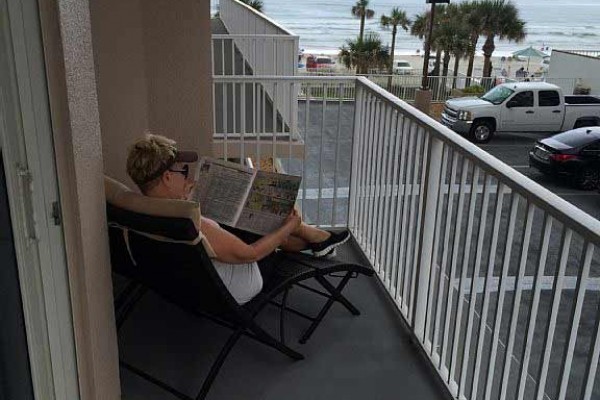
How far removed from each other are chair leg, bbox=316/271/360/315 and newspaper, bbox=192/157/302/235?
1.04 feet

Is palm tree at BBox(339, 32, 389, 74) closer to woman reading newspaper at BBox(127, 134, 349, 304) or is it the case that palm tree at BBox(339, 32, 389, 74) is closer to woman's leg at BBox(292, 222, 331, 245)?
woman's leg at BBox(292, 222, 331, 245)

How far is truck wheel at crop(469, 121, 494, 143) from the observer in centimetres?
1880

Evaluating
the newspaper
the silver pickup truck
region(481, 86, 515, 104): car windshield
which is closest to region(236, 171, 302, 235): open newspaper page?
the newspaper

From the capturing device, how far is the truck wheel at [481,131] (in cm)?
1880

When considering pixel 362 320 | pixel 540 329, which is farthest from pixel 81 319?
pixel 540 329

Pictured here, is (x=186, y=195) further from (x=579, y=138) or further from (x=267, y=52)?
(x=579, y=138)

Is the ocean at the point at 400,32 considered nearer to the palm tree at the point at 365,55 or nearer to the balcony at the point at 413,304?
the palm tree at the point at 365,55

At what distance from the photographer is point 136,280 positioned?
2.41m

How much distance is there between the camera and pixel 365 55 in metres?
31.6

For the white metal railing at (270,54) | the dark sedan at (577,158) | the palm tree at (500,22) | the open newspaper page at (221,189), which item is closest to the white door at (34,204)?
the open newspaper page at (221,189)

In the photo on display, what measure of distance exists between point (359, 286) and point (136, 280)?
1245mm

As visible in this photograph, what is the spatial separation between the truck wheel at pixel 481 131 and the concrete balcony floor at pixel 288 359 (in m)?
16.8

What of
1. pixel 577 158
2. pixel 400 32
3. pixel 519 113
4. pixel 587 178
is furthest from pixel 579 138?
pixel 400 32

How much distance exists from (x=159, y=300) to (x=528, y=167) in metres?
15.2
